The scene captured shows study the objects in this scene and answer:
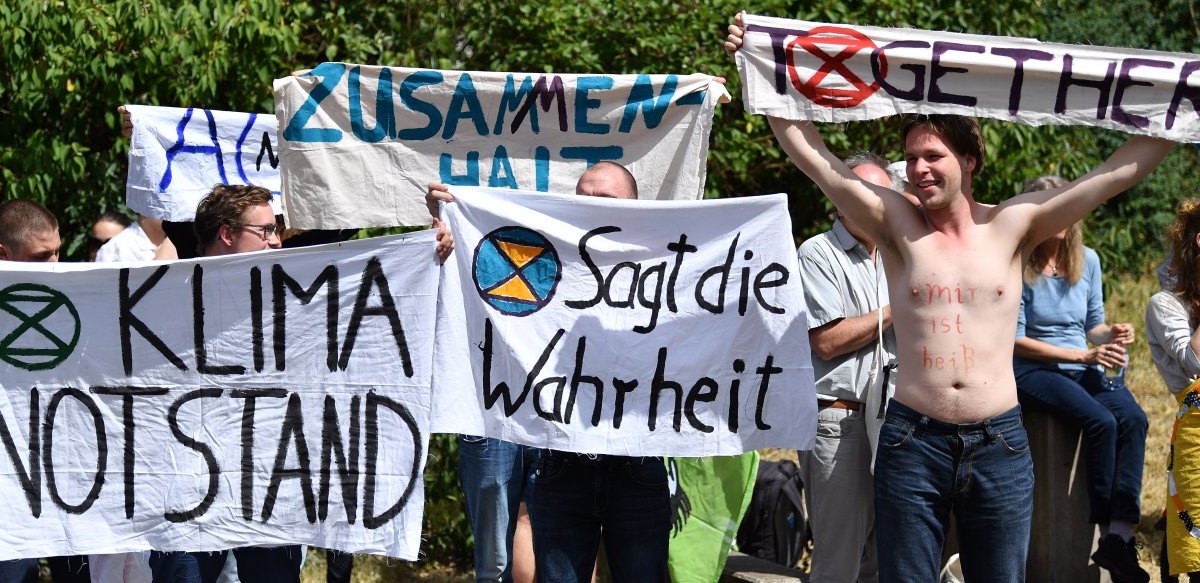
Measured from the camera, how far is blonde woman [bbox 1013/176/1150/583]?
5.80 metres

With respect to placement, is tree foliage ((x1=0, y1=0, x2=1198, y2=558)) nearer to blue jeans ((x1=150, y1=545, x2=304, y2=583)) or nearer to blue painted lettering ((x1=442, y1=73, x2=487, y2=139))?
blue painted lettering ((x1=442, y1=73, x2=487, y2=139))

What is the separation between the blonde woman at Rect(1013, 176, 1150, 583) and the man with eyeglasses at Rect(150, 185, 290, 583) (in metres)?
3.12

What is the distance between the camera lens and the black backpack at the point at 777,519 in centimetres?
666

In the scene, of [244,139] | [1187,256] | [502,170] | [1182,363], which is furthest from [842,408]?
[244,139]

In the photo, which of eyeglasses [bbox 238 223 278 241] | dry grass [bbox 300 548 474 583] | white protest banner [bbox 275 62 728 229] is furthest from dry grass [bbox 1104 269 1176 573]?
eyeglasses [bbox 238 223 278 241]

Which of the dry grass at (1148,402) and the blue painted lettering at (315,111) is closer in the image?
the blue painted lettering at (315,111)

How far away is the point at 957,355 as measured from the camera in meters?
3.88

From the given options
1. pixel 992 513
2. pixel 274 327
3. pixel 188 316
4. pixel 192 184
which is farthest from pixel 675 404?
pixel 192 184

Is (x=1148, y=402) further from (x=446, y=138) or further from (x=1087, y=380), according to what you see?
(x=446, y=138)

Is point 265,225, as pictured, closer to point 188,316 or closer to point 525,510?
point 188,316

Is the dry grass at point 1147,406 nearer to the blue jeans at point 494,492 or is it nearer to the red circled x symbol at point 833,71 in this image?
the blue jeans at point 494,492

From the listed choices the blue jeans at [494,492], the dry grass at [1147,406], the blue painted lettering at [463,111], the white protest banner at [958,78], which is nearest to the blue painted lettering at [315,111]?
the blue painted lettering at [463,111]

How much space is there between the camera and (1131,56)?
415cm

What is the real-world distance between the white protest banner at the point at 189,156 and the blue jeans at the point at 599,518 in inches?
96.6
